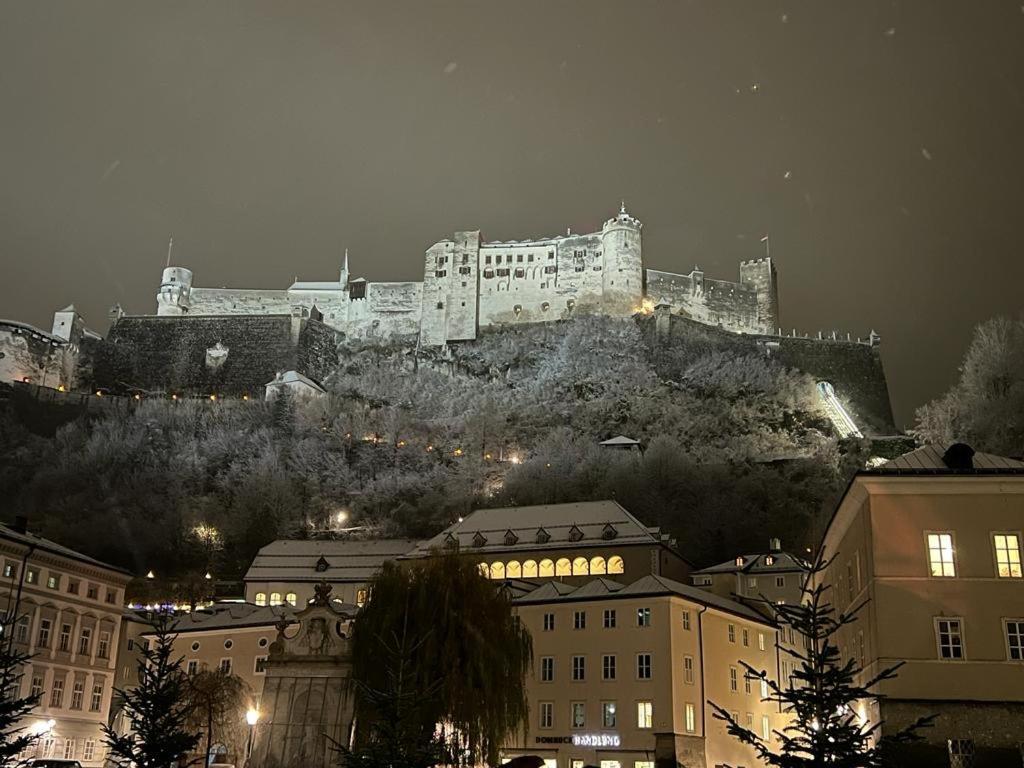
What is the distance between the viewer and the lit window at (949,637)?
25109 mm

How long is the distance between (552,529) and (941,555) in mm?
37542

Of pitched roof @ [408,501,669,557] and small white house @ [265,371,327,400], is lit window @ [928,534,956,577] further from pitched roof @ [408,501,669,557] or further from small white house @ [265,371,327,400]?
small white house @ [265,371,327,400]

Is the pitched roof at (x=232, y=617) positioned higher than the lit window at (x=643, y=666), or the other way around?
the pitched roof at (x=232, y=617)

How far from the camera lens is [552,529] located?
6244cm

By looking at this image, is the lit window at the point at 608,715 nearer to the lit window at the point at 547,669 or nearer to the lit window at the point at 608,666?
the lit window at the point at 608,666

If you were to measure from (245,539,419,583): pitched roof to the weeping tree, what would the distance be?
1332 inches

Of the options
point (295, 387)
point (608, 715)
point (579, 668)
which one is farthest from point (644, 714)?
point (295, 387)

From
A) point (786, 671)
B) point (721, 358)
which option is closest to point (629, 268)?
point (721, 358)

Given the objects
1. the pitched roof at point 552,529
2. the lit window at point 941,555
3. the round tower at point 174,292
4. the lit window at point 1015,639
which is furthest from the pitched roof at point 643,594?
the round tower at point 174,292

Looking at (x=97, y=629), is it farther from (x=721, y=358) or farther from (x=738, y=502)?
(x=721, y=358)

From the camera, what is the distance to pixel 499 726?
29.6m

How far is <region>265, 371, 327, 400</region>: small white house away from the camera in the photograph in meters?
104

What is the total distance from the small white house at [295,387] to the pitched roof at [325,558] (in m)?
35.1

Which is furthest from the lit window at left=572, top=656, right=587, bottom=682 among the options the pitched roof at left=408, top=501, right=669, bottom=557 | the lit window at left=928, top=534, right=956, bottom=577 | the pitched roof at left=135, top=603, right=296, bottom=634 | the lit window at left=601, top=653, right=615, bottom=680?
the lit window at left=928, top=534, right=956, bottom=577
